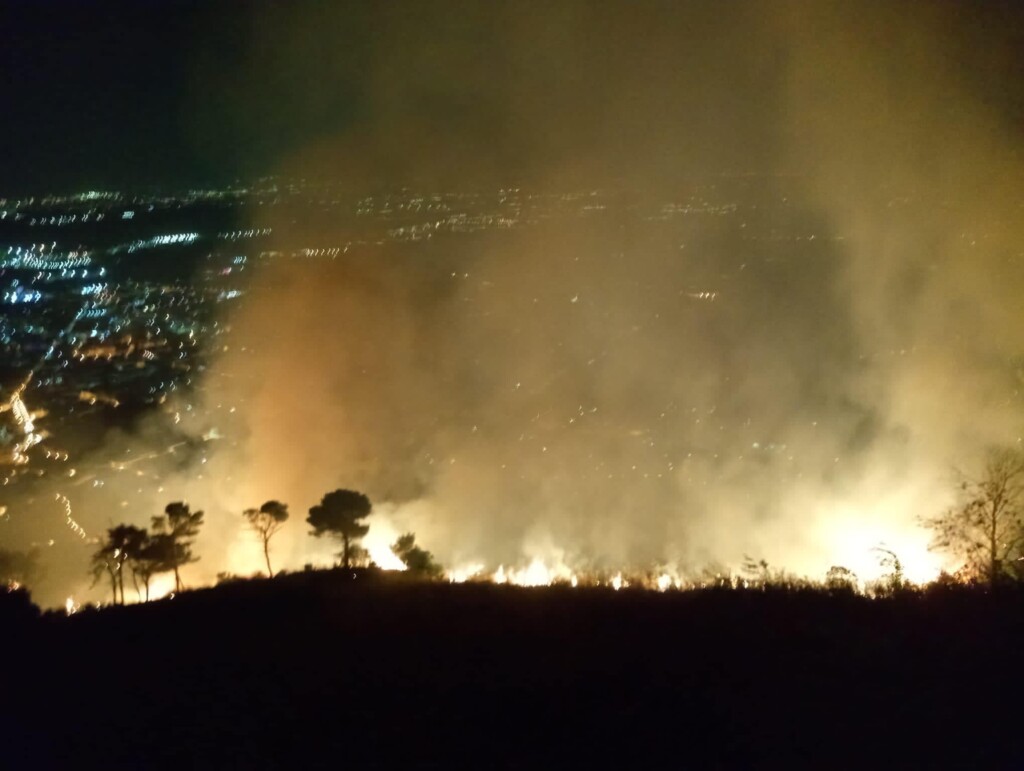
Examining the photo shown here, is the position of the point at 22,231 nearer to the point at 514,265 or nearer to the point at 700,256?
the point at 514,265

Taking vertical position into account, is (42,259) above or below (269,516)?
above

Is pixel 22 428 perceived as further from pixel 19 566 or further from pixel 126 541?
pixel 126 541

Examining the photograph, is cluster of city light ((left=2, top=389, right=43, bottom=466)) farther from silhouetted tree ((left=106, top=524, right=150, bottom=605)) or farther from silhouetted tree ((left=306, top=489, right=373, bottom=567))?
silhouetted tree ((left=306, top=489, right=373, bottom=567))

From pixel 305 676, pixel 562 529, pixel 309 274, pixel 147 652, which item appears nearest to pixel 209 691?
pixel 305 676

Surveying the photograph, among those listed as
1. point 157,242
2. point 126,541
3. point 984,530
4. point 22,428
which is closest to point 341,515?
point 126,541

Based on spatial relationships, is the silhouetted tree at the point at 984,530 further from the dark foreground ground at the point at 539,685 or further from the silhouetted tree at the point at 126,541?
the silhouetted tree at the point at 126,541

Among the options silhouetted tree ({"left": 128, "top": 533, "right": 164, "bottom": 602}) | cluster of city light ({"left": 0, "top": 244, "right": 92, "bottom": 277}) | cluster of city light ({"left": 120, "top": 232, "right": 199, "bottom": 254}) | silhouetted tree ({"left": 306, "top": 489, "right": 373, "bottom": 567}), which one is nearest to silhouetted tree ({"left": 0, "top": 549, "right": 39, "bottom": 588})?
silhouetted tree ({"left": 128, "top": 533, "right": 164, "bottom": 602})
